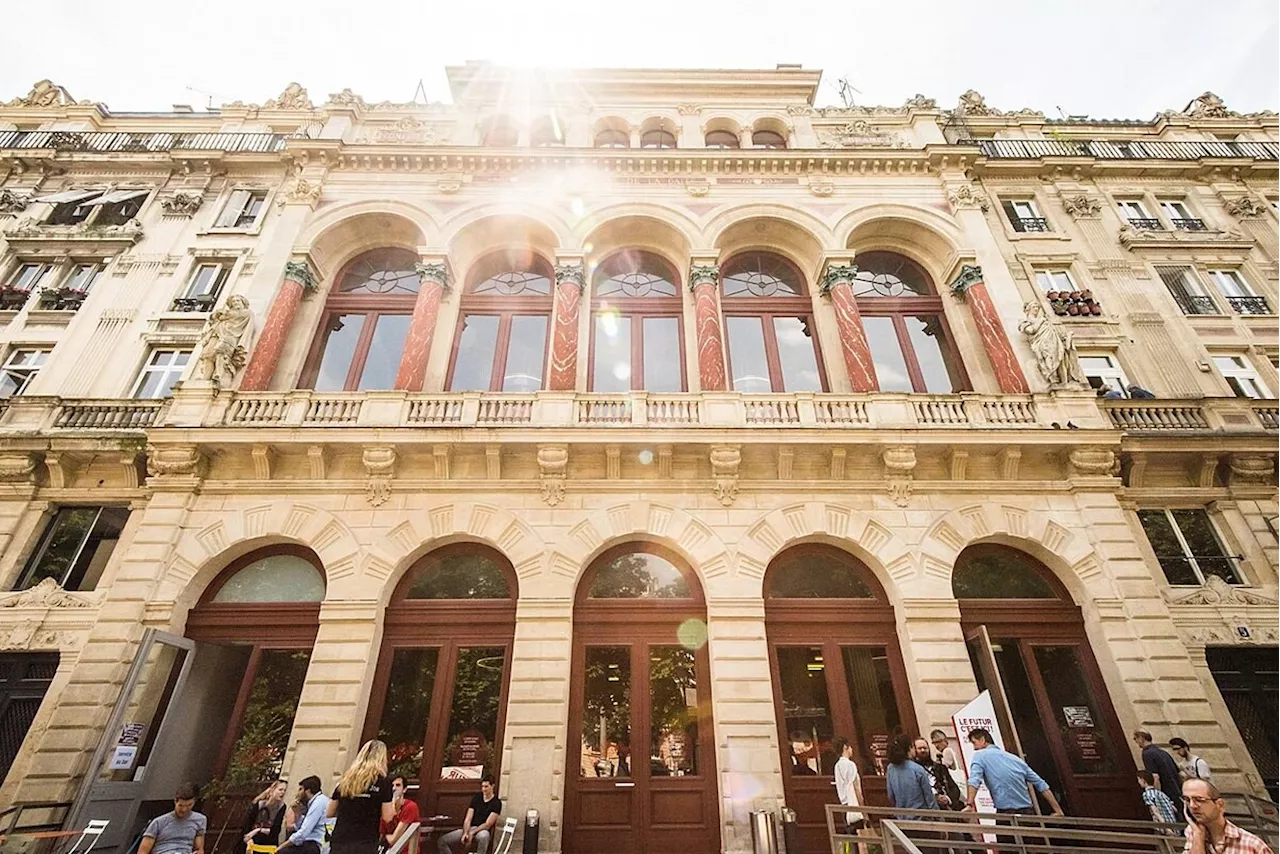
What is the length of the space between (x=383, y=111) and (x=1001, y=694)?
77.0 feet

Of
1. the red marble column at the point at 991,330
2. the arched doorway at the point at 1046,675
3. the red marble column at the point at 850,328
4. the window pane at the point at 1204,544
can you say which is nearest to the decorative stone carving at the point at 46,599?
the red marble column at the point at 850,328

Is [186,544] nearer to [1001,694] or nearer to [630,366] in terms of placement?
[630,366]

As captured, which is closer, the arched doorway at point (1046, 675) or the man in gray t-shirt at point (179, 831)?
the man in gray t-shirt at point (179, 831)

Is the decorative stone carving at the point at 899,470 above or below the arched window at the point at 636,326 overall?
below

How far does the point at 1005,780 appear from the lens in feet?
24.2

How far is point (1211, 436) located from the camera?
1264cm

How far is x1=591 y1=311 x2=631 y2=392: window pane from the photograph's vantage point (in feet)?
49.9

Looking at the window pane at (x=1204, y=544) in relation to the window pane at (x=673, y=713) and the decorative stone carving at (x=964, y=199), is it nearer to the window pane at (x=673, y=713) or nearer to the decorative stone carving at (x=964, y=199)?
the decorative stone carving at (x=964, y=199)

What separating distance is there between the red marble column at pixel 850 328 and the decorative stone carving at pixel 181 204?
1813 cm

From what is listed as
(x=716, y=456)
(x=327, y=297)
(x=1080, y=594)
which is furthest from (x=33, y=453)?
(x=1080, y=594)

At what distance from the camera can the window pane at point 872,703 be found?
10461 mm

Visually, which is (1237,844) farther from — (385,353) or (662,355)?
(385,353)

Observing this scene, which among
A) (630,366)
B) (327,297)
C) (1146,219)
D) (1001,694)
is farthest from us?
(1146,219)

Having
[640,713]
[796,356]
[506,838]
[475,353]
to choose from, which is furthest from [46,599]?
[796,356]
